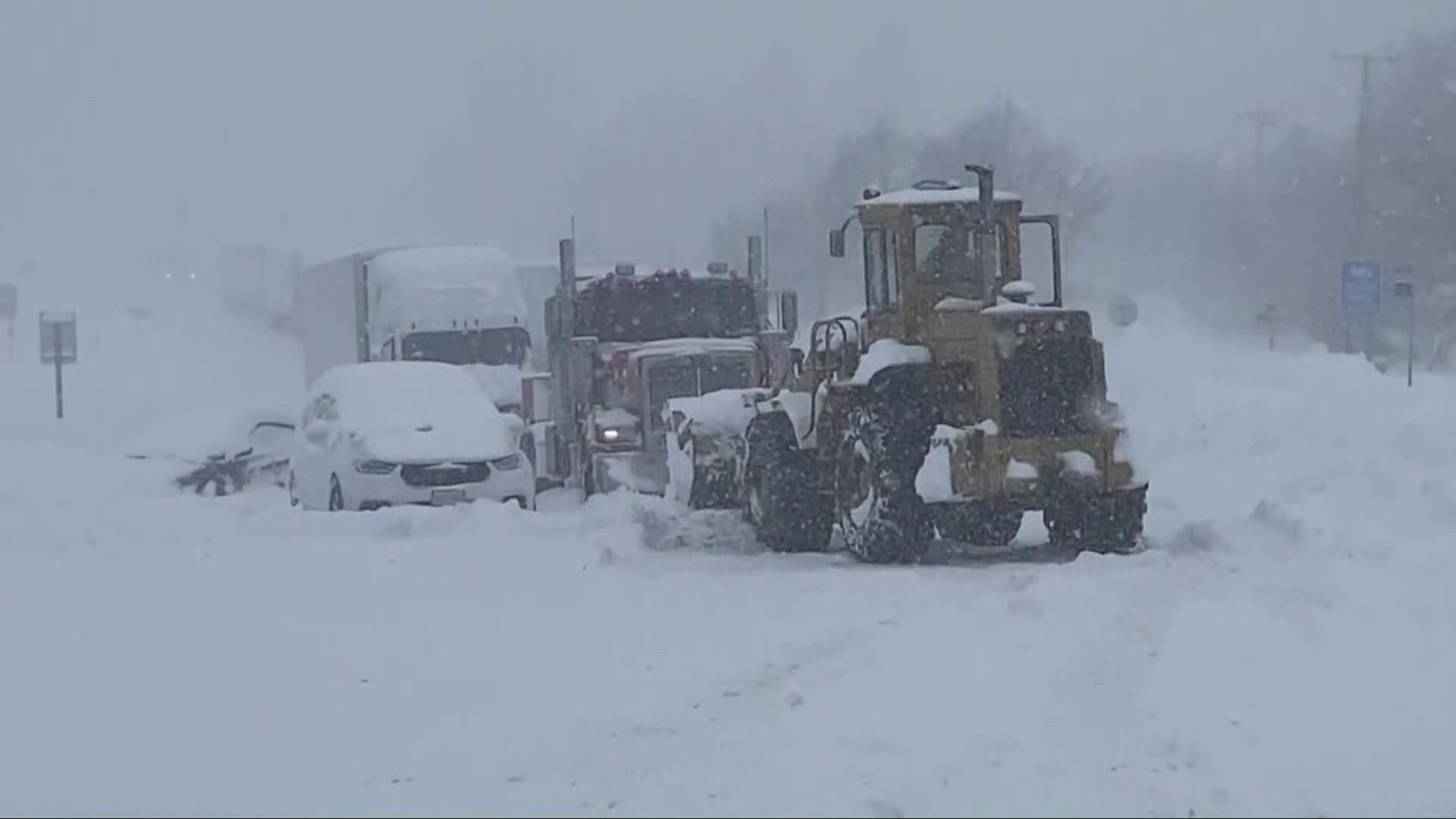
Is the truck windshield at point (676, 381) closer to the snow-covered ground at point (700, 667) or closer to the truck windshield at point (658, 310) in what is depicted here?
the truck windshield at point (658, 310)

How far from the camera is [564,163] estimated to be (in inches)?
4801

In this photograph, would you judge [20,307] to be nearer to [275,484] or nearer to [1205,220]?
[1205,220]

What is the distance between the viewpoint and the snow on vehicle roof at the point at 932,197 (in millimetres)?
16000

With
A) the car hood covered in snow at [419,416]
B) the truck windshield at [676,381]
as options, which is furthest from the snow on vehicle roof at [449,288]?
the truck windshield at [676,381]

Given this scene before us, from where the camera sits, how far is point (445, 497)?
18953mm

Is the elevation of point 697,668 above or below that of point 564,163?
below

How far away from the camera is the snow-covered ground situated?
798 centimetres

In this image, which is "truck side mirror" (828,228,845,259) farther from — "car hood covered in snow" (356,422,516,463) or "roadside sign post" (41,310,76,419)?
"roadside sign post" (41,310,76,419)

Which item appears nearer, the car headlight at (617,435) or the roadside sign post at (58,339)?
the car headlight at (617,435)

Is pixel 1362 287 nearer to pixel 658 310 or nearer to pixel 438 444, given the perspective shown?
pixel 658 310

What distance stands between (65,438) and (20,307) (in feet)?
173

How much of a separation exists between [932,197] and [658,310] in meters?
6.74

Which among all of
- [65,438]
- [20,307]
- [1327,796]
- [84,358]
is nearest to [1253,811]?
[1327,796]

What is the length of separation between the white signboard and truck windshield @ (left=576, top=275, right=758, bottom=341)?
789 inches
